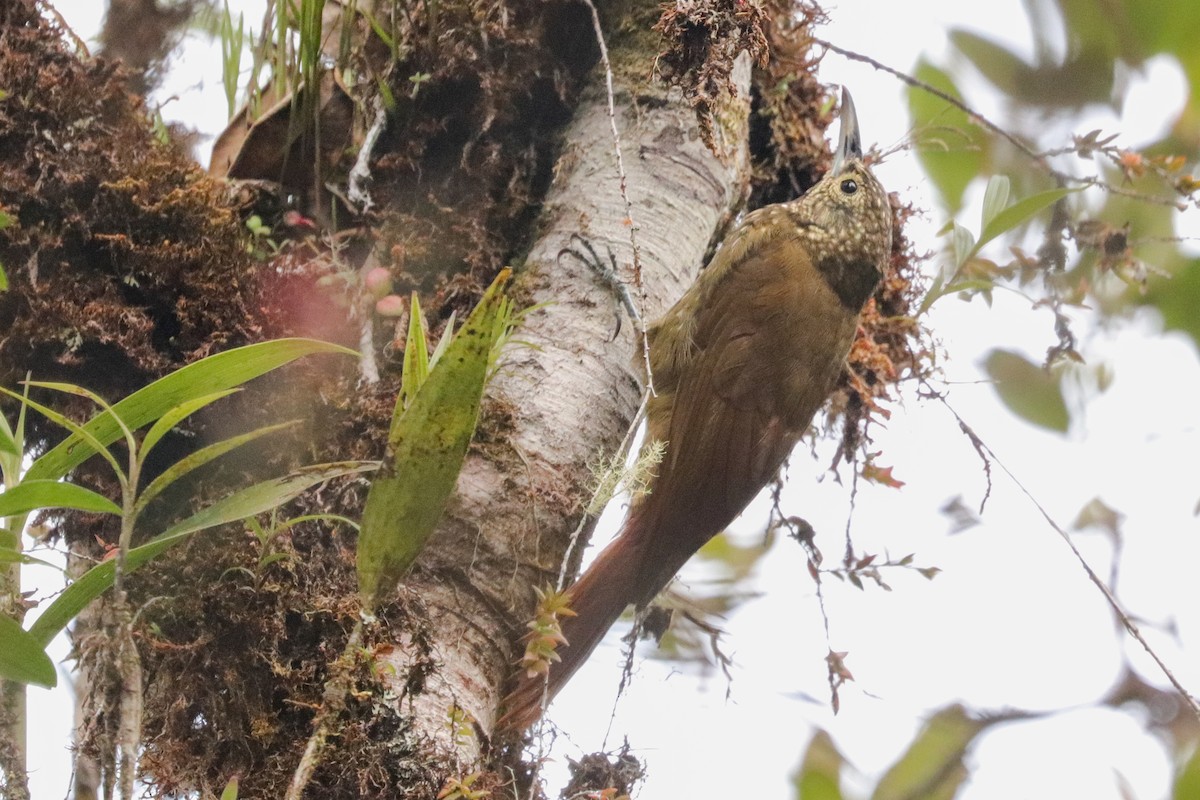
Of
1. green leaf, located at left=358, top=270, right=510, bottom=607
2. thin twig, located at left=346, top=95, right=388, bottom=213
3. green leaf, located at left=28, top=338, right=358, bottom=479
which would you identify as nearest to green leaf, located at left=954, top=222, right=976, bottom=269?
thin twig, located at left=346, top=95, right=388, bottom=213

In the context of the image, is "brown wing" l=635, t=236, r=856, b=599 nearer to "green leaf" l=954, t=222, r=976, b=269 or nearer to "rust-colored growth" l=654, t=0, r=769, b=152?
"green leaf" l=954, t=222, r=976, b=269

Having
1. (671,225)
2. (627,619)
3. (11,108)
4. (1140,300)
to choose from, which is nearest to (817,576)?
(627,619)

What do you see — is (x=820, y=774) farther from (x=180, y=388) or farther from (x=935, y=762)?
(x=180, y=388)

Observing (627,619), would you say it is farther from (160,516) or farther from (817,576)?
(160,516)

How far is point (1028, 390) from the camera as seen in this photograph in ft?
8.29

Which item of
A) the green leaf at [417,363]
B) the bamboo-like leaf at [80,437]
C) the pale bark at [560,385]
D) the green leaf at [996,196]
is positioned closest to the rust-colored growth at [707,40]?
the pale bark at [560,385]

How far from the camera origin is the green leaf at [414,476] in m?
1.20

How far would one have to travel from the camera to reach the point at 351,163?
2.06 m

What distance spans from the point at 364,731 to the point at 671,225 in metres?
1.15

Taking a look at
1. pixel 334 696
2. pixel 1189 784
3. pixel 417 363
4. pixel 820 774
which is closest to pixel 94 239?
pixel 417 363

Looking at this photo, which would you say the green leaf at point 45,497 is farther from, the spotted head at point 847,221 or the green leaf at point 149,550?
the spotted head at point 847,221

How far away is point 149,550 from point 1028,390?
6.52 ft

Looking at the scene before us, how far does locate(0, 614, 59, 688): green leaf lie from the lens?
3.57ft

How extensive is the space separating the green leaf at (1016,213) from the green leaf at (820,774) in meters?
0.99
